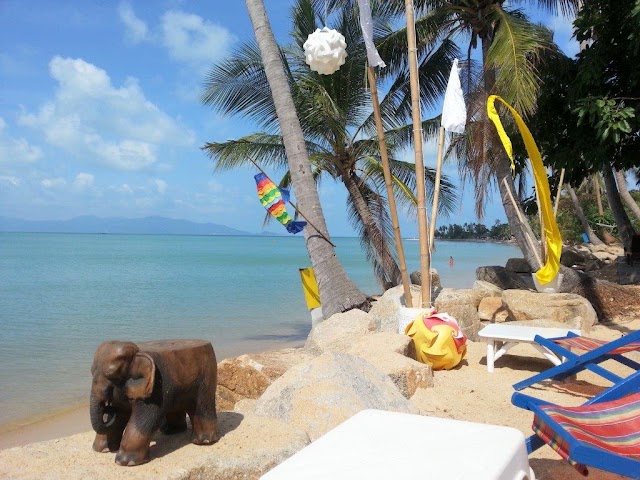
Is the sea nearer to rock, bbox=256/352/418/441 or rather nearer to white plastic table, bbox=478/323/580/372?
rock, bbox=256/352/418/441

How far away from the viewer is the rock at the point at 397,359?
14.3ft

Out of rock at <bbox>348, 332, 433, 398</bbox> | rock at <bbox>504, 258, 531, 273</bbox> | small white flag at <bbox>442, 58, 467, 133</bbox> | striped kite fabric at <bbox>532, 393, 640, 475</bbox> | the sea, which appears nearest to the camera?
striped kite fabric at <bbox>532, 393, 640, 475</bbox>

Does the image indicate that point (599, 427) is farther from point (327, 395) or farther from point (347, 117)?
point (347, 117)

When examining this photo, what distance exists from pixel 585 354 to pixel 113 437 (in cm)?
300

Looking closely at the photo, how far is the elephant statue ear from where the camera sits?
2436 millimetres

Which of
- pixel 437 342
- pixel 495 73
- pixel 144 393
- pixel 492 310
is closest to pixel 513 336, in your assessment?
pixel 437 342

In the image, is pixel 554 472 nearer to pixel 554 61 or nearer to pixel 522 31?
pixel 522 31

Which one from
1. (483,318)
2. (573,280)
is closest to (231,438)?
(483,318)

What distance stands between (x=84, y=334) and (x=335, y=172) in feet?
20.9

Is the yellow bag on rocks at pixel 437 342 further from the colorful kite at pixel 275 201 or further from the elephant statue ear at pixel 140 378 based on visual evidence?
the elephant statue ear at pixel 140 378

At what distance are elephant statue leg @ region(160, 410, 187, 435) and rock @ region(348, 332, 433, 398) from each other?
184 centimetres

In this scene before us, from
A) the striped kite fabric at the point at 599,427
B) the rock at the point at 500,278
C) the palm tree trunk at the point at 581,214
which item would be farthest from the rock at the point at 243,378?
the palm tree trunk at the point at 581,214

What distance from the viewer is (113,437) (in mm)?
2596

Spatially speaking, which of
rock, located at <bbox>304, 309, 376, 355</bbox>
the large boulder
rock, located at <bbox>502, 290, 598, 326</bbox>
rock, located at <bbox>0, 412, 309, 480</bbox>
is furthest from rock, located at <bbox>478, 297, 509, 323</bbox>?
rock, located at <bbox>0, 412, 309, 480</bbox>
